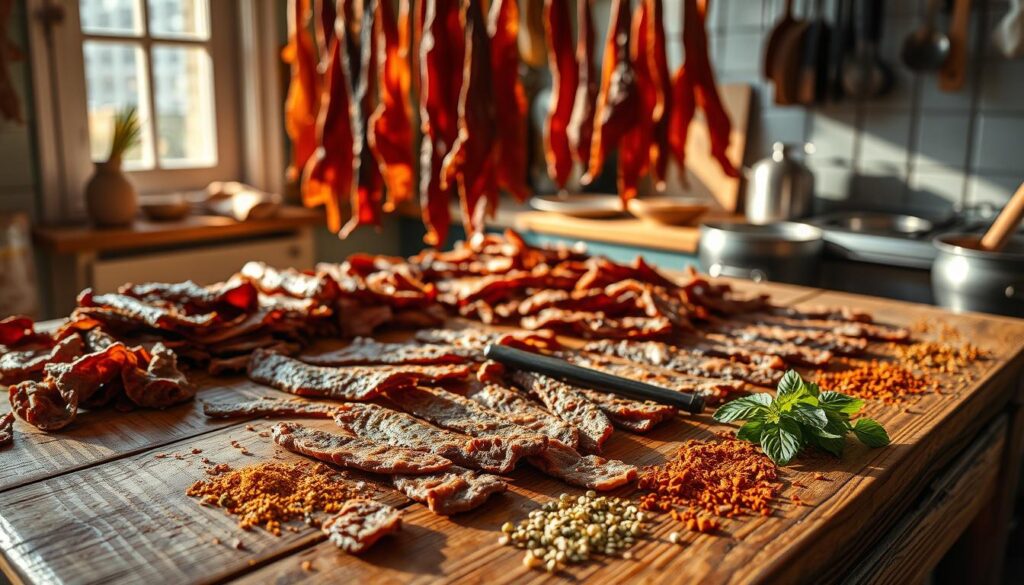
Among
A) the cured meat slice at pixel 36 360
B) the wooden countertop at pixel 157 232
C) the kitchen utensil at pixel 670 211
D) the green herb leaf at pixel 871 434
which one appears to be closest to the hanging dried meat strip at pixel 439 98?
the cured meat slice at pixel 36 360

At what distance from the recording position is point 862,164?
3.29 m

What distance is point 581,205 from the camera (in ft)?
11.2

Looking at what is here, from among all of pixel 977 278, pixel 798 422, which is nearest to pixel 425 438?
pixel 798 422

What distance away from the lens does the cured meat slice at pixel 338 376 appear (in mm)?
1209

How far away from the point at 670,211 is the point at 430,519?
2366mm

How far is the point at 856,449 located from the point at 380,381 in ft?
2.03

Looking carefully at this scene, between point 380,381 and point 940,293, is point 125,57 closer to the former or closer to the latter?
point 380,381

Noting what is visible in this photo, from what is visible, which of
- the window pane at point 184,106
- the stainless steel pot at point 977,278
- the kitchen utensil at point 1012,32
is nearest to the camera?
the stainless steel pot at point 977,278

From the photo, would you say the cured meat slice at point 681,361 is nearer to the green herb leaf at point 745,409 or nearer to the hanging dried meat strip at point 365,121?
the green herb leaf at point 745,409

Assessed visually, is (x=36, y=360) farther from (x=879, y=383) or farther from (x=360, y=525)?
(x=879, y=383)

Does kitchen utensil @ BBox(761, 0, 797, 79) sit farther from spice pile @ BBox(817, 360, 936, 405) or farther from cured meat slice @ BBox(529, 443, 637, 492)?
cured meat slice @ BBox(529, 443, 637, 492)

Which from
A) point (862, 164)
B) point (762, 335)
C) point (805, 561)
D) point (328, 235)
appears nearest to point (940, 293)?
point (762, 335)

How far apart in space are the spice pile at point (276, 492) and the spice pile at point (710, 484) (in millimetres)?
320

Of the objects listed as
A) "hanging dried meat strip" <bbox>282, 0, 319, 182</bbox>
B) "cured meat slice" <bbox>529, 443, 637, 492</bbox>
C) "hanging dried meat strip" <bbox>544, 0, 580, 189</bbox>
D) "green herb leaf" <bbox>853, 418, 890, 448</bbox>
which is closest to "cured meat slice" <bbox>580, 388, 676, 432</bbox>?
"cured meat slice" <bbox>529, 443, 637, 492</bbox>
